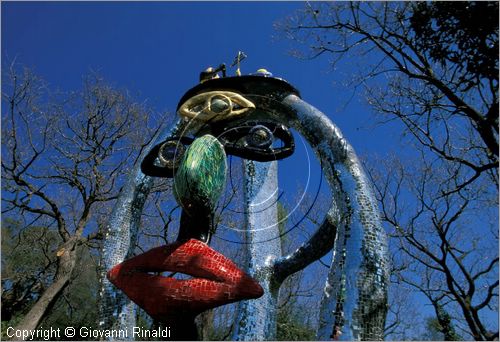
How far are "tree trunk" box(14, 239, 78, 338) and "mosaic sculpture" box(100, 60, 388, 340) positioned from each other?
4939mm

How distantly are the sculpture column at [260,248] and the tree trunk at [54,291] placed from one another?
5.15m

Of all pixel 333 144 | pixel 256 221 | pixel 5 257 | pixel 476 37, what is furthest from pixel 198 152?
pixel 5 257

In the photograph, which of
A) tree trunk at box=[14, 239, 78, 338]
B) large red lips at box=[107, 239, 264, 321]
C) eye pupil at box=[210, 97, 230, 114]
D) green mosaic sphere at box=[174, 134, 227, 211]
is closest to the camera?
large red lips at box=[107, 239, 264, 321]

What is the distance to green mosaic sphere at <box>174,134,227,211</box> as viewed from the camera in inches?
204

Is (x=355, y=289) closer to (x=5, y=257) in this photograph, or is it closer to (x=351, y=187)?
(x=351, y=187)

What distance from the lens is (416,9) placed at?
8.38m

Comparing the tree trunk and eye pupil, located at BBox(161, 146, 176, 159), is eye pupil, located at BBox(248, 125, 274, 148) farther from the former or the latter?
the tree trunk

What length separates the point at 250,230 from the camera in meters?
Result: 7.61

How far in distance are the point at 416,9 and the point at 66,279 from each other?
8864 mm

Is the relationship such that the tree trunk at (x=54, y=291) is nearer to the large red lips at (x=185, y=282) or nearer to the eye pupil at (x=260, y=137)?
the large red lips at (x=185, y=282)

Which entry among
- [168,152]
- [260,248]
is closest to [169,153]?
[168,152]

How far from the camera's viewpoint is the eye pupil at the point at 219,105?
614 cm

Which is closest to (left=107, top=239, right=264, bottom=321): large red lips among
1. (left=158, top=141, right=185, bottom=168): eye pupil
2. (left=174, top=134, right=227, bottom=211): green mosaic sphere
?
(left=174, top=134, right=227, bottom=211): green mosaic sphere

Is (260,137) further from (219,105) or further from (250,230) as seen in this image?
(250,230)
